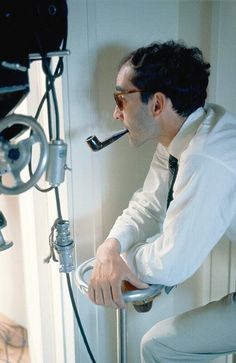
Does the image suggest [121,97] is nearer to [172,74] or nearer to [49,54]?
[172,74]

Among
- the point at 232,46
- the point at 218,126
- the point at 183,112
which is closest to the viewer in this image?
the point at 218,126

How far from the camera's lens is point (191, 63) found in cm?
138

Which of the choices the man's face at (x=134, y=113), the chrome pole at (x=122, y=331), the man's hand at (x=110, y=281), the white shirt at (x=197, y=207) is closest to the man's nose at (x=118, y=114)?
the man's face at (x=134, y=113)

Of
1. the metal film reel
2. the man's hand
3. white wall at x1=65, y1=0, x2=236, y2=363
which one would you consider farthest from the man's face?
the metal film reel

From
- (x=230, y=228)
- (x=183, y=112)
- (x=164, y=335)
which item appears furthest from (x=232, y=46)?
(x=164, y=335)

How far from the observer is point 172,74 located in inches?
52.7

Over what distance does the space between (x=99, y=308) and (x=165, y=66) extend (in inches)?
32.6

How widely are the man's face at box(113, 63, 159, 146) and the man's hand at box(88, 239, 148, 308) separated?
0.36 m

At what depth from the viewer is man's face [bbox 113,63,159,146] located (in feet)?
4.34

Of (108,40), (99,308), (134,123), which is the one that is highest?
(108,40)

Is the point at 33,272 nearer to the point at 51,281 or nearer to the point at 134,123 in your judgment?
the point at 51,281

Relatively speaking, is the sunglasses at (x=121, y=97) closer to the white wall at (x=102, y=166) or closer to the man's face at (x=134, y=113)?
the man's face at (x=134, y=113)

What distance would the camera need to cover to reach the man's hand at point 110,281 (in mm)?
1200

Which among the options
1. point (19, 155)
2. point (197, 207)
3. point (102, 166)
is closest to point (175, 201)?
point (197, 207)
